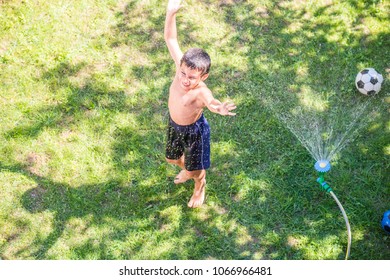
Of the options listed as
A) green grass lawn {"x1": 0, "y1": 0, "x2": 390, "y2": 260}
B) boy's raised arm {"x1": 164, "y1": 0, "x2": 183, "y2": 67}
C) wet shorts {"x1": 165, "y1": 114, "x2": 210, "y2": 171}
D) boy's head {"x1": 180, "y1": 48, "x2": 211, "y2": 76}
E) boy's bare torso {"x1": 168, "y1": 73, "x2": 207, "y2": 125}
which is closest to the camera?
boy's head {"x1": 180, "y1": 48, "x2": 211, "y2": 76}

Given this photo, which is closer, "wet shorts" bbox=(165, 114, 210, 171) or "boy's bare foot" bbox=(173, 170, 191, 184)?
"wet shorts" bbox=(165, 114, 210, 171)

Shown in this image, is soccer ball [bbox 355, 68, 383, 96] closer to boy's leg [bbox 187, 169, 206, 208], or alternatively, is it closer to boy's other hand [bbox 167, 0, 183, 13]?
boy's leg [bbox 187, 169, 206, 208]

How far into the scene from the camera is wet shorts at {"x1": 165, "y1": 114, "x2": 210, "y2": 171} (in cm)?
483

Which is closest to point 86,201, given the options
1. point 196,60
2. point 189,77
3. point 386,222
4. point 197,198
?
point 197,198

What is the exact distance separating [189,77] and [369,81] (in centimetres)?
297

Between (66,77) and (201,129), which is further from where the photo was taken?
(66,77)

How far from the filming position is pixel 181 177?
5625mm

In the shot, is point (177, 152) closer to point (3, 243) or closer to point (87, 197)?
point (87, 197)

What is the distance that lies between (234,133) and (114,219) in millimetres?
1749

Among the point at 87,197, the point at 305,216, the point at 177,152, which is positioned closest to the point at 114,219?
the point at 87,197

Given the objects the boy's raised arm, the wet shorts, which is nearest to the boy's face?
the boy's raised arm

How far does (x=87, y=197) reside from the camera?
5.56 metres

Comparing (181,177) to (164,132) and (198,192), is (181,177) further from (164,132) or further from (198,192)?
(164,132)

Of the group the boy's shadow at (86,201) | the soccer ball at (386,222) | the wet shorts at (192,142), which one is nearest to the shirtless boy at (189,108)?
the wet shorts at (192,142)
